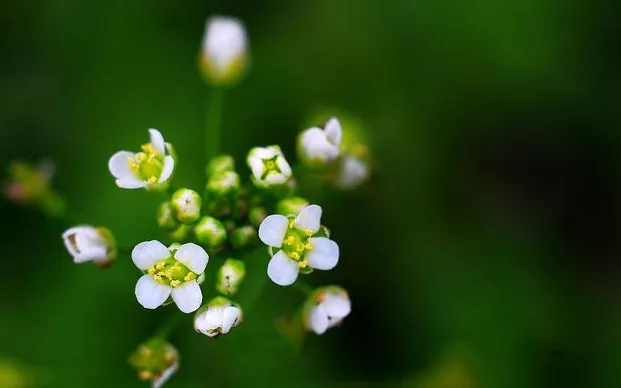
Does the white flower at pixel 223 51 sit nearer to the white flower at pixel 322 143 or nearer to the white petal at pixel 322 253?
the white flower at pixel 322 143

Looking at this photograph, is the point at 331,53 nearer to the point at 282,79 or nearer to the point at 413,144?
the point at 282,79

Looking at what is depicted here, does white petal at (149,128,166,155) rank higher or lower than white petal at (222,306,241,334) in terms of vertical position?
higher

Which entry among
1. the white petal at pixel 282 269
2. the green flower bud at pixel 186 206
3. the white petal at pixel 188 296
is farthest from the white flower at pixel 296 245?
the green flower bud at pixel 186 206

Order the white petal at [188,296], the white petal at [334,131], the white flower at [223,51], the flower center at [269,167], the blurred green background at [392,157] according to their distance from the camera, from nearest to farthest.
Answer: the white petal at [188,296] → the flower center at [269,167] → the white petal at [334,131] → the white flower at [223,51] → the blurred green background at [392,157]

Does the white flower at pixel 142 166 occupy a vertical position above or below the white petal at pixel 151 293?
above

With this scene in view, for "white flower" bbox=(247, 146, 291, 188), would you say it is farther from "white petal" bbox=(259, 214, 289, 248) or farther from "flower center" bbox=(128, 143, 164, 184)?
"flower center" bbox=(128, 143, 164, 184)

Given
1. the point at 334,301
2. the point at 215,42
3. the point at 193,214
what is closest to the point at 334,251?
the point at 334,301

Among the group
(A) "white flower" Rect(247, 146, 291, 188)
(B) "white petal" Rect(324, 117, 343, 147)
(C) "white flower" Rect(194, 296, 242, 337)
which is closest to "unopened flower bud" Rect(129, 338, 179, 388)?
(C) "white flower" Rect(194, 296, 242, 337)
